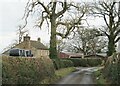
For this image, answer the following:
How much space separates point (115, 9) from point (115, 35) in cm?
404

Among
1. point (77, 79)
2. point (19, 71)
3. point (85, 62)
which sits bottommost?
point (85, 62)

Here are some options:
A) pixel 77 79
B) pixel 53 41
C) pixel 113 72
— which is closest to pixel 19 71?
pixel 113 72

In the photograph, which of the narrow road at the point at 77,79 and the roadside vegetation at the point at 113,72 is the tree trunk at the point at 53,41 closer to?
the narrow road at the point at 77,79

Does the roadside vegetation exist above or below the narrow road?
above

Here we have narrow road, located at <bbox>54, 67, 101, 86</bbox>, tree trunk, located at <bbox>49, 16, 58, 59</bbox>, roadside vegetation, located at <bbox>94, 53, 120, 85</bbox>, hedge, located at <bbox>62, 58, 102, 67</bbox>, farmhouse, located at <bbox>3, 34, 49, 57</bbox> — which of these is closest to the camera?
roadside vegetation, located at <bbox>94, 53, 120, 85</bbox>

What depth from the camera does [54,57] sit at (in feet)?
132

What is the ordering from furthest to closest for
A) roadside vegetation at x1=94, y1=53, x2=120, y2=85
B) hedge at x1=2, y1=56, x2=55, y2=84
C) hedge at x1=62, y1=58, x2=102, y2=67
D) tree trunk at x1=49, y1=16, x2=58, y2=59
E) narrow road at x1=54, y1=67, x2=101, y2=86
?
hedge at x1=62, y1=58, x2=102, y2=67 < tree trunk at x1=49, y1=16, x2=58, y2=59 < narrow road at x1=54, y1=67, x2=101, y2=86 < roadside vegetation at x1=94, y1=53, x2=120, y2=85 < hedge at x1=2, y1=56, x2=55, y2=84

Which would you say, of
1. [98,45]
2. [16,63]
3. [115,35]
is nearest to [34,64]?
[16,63]

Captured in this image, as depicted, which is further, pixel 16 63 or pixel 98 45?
pixel 98 45

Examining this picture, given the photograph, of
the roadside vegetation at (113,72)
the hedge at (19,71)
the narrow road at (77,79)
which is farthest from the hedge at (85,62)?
the hedge at (19,71)

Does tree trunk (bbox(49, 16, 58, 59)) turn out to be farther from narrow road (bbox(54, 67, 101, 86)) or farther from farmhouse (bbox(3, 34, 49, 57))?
farmhouse (bbox(3, 34, 49, 57))

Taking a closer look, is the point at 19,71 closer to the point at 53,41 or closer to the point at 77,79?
the point at 77,79

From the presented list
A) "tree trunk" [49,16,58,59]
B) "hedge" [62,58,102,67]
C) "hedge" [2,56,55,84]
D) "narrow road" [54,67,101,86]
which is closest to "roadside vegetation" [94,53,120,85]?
"narrow road" [54,67,101,86]

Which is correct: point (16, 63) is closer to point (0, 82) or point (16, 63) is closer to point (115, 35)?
point (0, 82)
